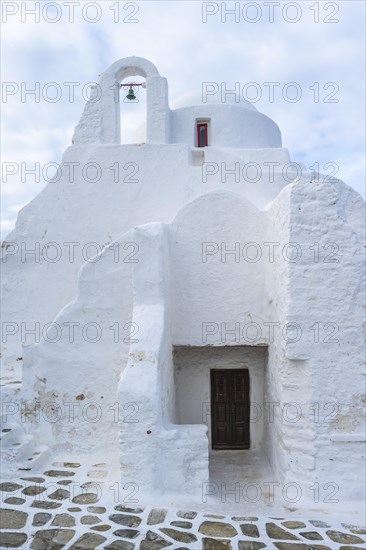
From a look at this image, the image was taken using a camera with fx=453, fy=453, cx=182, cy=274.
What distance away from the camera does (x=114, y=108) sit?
8.91m

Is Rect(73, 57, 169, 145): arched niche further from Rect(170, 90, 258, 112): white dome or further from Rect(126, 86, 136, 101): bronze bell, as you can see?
Rect(170, 90, 258, 112): white dome

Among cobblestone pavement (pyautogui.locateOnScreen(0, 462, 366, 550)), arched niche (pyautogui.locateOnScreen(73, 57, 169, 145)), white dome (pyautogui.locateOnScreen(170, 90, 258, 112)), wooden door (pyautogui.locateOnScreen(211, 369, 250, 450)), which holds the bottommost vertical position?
cobblestone pavement (pyautogui.locateOnScreen(0, 462, 366, 550))

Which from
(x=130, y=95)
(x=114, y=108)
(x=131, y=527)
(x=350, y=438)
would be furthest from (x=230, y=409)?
(x=130, y=95)

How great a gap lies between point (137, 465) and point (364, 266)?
361 cm

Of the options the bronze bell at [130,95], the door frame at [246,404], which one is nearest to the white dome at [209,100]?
the bronze bell at [130,95]

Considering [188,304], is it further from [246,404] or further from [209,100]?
[209,100]

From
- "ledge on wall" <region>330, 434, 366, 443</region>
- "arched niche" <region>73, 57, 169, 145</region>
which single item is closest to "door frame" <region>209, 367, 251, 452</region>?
"ledge on wall" <region>330, 434, 366, 443</region>

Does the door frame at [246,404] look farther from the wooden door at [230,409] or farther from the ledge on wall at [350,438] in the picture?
the ledge on wall at [350,438]

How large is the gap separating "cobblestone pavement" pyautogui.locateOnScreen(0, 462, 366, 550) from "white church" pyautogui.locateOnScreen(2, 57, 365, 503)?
483mm

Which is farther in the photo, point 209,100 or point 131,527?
point 209,100

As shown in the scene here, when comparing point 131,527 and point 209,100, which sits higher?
point 209,100

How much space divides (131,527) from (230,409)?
332 centimetres

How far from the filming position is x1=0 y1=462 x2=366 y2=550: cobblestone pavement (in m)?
4.38

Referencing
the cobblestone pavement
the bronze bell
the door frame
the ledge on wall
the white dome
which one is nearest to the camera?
the cobblestone pavement
